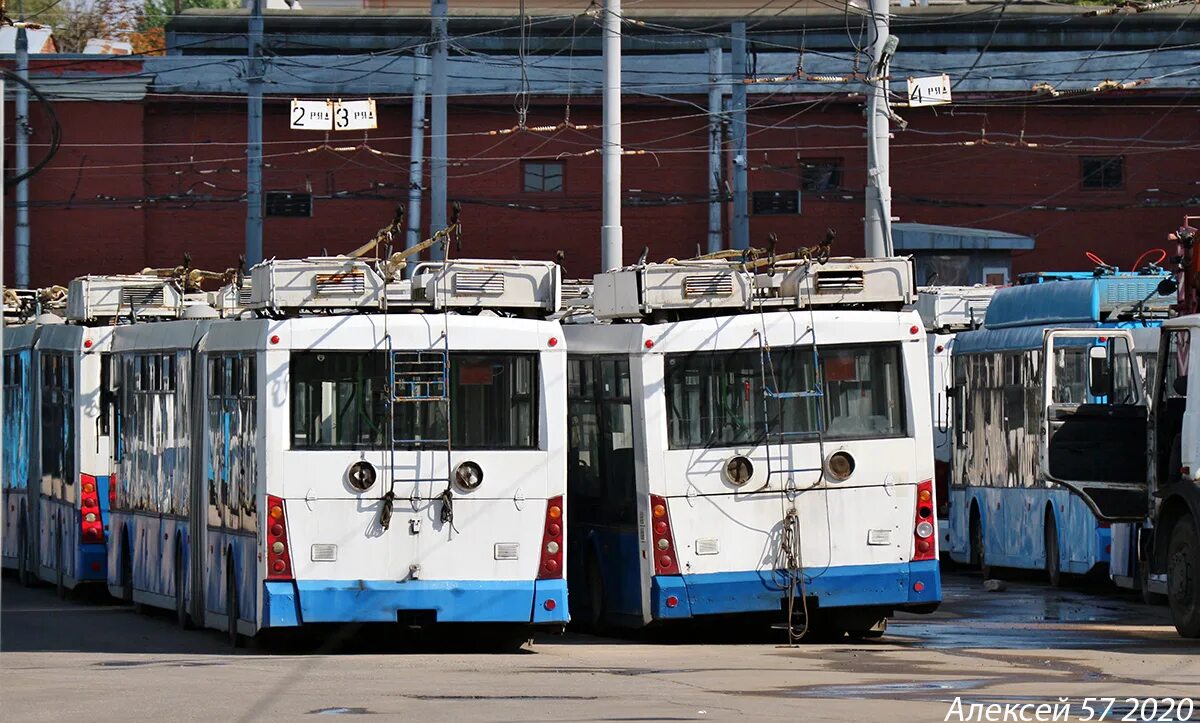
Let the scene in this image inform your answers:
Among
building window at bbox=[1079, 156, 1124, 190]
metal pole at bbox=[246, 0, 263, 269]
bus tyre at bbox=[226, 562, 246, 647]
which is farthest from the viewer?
building window at bbox=[1079, 156, 1124, 190]

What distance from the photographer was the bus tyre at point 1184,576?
16.2 m

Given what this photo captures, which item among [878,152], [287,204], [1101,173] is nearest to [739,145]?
[1101,173]

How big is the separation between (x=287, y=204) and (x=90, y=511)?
29.8m

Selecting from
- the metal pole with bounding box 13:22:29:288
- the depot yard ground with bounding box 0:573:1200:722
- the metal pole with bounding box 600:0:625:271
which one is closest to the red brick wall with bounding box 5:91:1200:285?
the metal pole with bounding box 13:22:29:288

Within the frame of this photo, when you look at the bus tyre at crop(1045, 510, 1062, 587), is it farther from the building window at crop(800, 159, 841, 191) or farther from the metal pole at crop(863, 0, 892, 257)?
the building window at crop(800, 159, 841, 191)

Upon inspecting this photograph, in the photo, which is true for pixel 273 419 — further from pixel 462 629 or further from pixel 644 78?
pixel 644 78

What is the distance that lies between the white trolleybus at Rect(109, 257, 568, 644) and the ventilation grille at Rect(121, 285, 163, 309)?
7323 millimetres

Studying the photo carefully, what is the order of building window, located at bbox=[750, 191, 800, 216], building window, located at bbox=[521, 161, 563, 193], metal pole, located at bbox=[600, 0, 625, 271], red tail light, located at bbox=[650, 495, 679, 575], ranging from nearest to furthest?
red tail light, located at bbox=[650, 495, 679, 575] → metal pole, located at bbox=[600, 0, 625, 271] → building window, located at bbox=[521, 161, 563, 193] → building window, located at bbox=[750, 191, 800, 216]

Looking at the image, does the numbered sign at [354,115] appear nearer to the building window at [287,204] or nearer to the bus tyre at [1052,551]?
the building window at [287,204]

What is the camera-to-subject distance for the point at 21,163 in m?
49.7

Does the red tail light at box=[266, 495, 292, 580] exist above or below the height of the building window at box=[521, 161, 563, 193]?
below

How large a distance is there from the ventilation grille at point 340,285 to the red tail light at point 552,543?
219 cm

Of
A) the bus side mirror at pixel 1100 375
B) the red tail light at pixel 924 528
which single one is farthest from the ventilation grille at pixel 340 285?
the bus side mirror at pixel 1100 375

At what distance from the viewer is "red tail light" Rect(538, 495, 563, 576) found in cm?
1634
